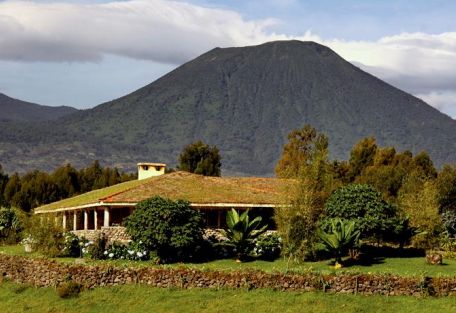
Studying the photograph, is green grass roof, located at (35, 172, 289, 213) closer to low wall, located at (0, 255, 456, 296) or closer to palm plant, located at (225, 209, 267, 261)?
palm plant, located at (225, 209, 267, 261)

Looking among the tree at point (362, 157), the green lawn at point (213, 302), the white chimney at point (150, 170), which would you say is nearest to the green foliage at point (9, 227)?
the white chimney at point (150, 170)

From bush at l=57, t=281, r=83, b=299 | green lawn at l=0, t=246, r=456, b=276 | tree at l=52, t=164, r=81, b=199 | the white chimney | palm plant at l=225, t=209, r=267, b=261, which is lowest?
bush at l=57, t=281, r=83, b=299

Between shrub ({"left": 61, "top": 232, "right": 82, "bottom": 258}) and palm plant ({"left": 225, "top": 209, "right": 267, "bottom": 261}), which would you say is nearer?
palm plant ({"left": 225, "top": 209, "right": 267, "bottom": 261})

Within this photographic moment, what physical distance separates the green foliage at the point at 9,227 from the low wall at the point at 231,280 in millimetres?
15248

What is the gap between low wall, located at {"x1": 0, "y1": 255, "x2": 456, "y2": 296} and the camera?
2948cm

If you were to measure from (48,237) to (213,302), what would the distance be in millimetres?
11919

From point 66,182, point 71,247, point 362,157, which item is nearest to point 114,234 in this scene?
point 71,247

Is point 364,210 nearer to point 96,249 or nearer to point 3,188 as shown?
point 96,249

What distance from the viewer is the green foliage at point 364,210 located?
119 feet

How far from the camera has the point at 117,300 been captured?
3086cm

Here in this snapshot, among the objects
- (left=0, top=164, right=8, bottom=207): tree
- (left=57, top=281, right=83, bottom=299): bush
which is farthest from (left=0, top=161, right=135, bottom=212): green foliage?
(left=57, top=281, right=83, bottom=299): bush

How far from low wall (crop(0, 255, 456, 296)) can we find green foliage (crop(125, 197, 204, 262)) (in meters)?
3.89

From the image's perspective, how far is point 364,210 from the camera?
36.8 meters

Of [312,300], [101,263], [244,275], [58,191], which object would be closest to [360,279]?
[312,300]
